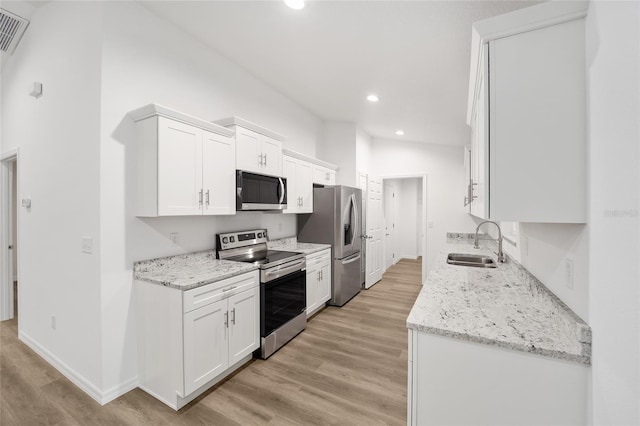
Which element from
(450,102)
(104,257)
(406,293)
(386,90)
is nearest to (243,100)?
(386,90)

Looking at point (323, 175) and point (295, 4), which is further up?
point (295, 4)

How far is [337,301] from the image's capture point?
13.4 feet

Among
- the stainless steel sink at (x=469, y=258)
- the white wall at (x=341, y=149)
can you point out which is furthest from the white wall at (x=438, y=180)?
the stainless steel sink at (x=469, y=258)

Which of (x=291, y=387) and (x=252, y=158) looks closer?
(x=291, y=387)

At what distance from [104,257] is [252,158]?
5.08 feet

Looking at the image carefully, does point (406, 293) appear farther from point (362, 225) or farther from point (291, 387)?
point (291, 387)

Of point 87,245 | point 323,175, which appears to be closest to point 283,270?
point 87,245

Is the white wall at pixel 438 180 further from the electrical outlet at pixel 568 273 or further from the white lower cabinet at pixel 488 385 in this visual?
the white lower cabinet at pixel 488 385

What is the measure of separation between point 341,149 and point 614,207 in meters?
4.31

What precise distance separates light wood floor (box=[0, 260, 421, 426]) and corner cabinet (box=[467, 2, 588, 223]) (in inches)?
65.5

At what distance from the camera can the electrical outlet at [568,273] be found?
1.24m

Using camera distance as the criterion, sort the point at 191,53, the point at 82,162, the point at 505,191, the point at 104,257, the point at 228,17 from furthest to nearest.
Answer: the point at 191,53 → the point at 228,17 → the point at 82,162 → the point at 104,257 → the point at 505,191

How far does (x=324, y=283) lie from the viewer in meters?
3.89

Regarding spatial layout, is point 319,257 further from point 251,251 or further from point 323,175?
point 323,175
